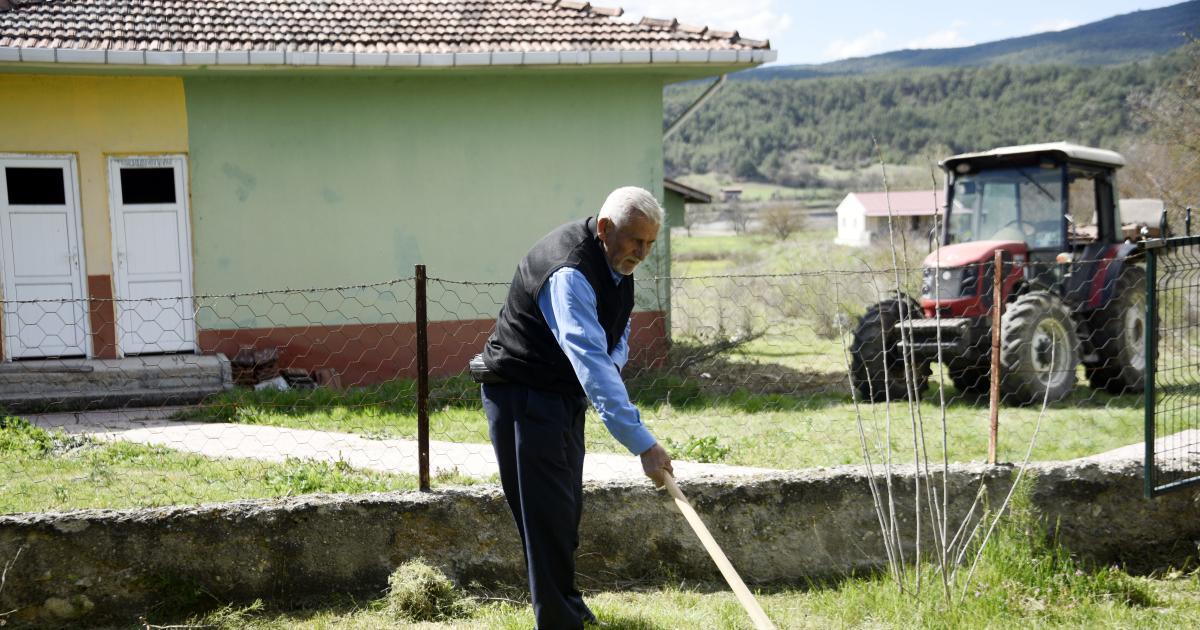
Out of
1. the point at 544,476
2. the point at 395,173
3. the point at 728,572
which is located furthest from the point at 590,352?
the point at 395,173

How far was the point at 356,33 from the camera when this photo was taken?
10078 mm

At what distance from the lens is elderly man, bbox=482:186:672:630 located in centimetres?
312

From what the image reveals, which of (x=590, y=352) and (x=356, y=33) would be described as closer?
(x=590, y=352)

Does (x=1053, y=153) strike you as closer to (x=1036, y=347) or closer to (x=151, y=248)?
(x=1036, y=347)

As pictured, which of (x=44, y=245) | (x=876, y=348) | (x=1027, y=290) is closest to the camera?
(x=876, y=348)

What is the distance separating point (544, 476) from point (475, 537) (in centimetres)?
106

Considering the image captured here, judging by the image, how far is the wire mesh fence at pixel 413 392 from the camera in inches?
229

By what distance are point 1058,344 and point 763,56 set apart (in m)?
4.02

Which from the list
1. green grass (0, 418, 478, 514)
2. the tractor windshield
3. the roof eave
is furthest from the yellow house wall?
the tractor windshield

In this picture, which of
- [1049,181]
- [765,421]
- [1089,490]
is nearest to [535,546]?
[1089,490]

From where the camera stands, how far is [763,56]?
10141mm

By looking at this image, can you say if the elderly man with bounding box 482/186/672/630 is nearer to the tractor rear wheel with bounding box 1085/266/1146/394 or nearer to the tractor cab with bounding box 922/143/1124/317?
the tractor cab with bounding box 922/143/1124/317

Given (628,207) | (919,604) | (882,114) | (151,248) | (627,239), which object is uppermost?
(882,114)

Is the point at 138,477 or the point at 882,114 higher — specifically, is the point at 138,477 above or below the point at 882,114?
below
